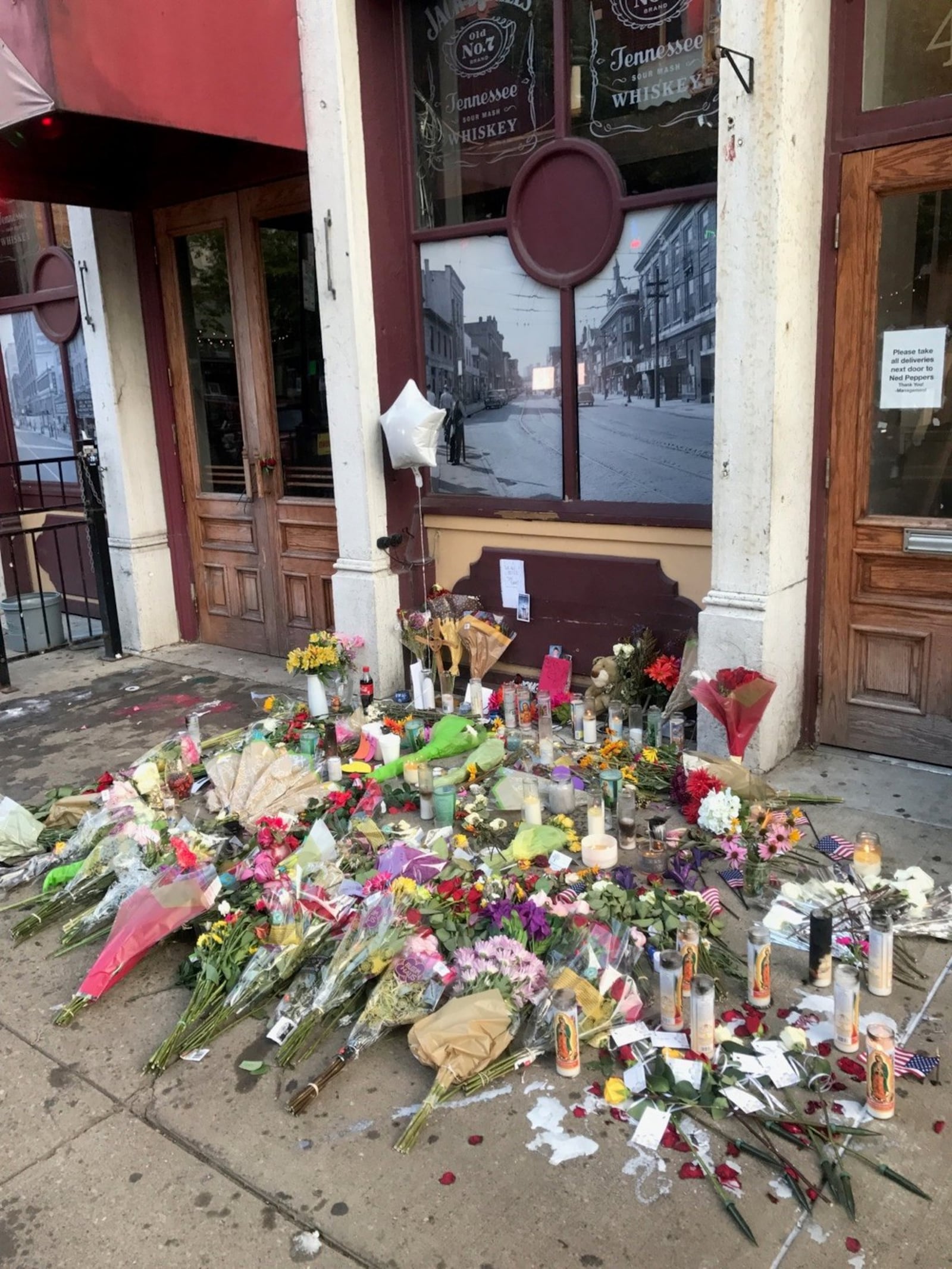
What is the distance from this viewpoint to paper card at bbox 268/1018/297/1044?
3.04 metres

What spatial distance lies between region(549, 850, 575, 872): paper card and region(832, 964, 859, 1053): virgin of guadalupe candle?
1230mm

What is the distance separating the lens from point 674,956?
288cm

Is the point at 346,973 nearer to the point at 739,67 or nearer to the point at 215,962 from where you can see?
the point at 215,962

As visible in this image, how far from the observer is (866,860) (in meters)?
3.64

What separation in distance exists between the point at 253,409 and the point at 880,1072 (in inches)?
236

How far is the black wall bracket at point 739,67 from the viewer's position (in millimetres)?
4039

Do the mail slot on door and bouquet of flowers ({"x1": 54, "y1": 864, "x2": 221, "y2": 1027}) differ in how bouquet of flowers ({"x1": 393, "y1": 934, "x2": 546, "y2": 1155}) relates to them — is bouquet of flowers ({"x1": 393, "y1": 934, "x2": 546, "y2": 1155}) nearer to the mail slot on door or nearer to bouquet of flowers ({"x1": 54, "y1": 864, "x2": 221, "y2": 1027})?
bouquet of flowers ({"x1": 54, "y1": 864, "x2": 221, "y2": 1027})

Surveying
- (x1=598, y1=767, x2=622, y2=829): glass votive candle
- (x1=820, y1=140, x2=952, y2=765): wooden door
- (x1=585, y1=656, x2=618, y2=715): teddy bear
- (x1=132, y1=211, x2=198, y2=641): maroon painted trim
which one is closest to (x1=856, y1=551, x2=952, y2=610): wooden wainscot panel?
(x1=820, y1=140, x2=952, y2=765): wooden door

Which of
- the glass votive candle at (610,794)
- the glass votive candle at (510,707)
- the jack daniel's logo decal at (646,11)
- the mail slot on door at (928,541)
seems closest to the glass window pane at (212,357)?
the glass votive candle at (510,707)

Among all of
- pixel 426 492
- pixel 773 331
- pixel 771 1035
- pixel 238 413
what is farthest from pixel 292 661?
pixel 771 1035

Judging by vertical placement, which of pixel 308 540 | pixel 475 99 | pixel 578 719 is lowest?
pixel 578 719

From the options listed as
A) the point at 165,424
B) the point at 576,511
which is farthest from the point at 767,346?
the point at 165,424

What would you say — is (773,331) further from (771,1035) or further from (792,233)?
(771,1035)

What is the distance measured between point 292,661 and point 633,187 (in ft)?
10.8
